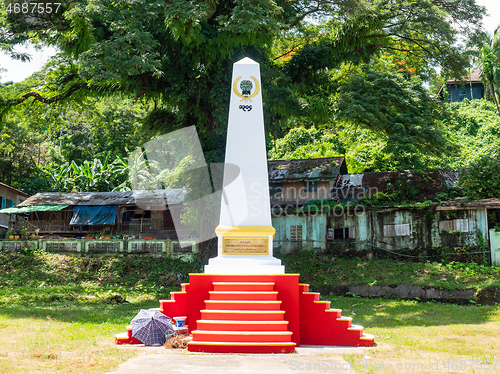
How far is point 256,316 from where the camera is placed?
820 centimetres

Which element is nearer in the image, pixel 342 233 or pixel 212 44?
pixel 212 44

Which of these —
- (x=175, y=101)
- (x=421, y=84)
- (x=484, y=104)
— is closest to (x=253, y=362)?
(x=175, y=101)

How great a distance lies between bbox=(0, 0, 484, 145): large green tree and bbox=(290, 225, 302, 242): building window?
18.7ft

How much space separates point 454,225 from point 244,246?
12320mm

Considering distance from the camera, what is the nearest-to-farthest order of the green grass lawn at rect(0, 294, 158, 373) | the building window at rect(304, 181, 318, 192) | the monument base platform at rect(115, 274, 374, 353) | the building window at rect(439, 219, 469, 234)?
the green grass lawn at rect(0, 294, 158, 373) < the monument base platform at rect(115, 274, 374, 353) < the building window at rect(439, 219, 469, 234) < the building window at rect(304, 181, 318, 192)

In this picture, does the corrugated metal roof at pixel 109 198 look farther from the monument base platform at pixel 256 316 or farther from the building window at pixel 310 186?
the monument base platform at pixel 256 316

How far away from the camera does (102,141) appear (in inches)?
1467

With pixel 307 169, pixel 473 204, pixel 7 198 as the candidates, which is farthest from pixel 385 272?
pixel 7 198

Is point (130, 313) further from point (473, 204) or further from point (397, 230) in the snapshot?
point (473, 204)

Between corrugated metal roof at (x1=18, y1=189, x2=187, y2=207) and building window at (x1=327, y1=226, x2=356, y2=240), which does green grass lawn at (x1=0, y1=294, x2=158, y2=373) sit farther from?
corrugated metal roof at (x1=18, y1=189, x2=187, y2=207)

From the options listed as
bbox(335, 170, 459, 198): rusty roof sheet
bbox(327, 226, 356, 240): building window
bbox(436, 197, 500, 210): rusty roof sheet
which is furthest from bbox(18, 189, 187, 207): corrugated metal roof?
bbox(436, 197, 500, 210): rusty roof sheet

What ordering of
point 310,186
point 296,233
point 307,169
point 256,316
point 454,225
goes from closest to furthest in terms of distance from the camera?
1. point 256,316
2. point 454,225
3. point 296,233
4. point 310,186
5. point 307,169

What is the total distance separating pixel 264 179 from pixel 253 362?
432 cm

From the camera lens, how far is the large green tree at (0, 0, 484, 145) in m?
14.7
